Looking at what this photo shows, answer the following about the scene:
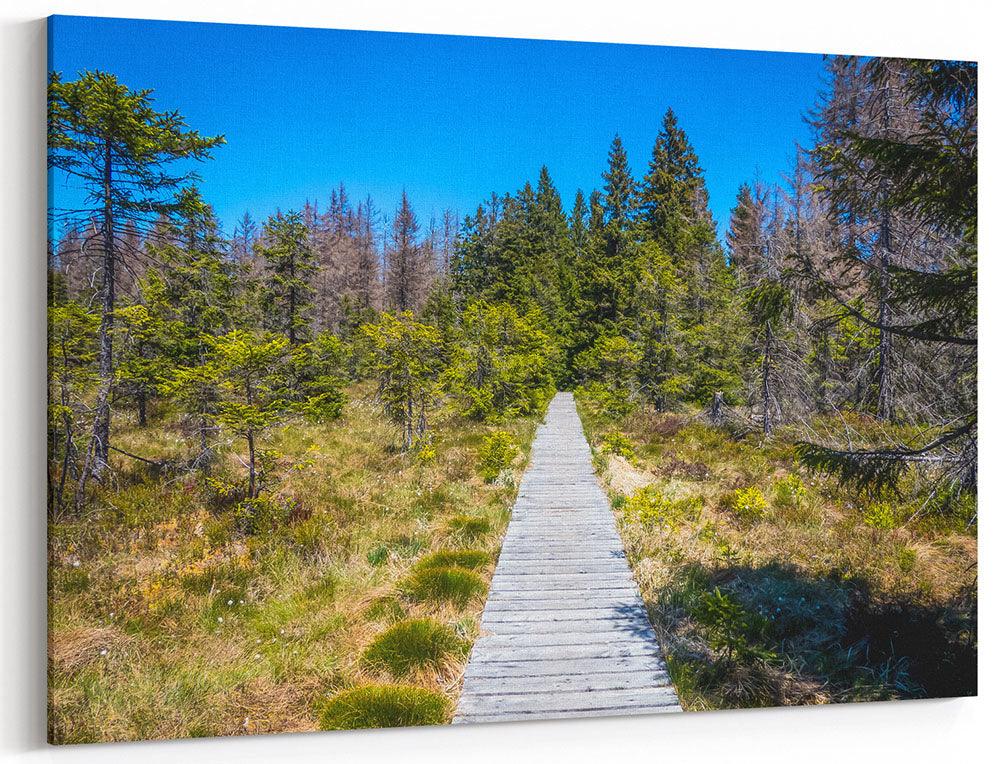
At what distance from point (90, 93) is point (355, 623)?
14.0 ft

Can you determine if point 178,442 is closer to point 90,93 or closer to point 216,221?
point 216,221

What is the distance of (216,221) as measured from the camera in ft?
14.6

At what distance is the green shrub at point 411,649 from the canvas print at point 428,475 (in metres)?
0.02

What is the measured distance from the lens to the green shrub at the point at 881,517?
5078 mm

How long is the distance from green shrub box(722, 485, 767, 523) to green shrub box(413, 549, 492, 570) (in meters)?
2.52

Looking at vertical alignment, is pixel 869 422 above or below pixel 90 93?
below

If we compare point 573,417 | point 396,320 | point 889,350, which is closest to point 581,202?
point 396,320

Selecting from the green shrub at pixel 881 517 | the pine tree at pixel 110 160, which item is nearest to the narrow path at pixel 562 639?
the green shrub at pixel 881 517

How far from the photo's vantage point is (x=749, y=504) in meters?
5.61

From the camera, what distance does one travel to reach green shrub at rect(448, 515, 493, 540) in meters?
5.34

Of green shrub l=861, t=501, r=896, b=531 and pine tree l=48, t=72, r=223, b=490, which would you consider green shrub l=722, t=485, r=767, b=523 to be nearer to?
green shrub l=861, t=501, r=896, b=531

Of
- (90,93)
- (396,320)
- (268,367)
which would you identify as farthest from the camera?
(396,320)

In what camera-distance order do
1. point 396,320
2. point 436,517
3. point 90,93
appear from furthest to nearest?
point 396,320 < point 436,517 < point 90,93

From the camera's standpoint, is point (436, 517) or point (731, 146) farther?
point (436, 517)
